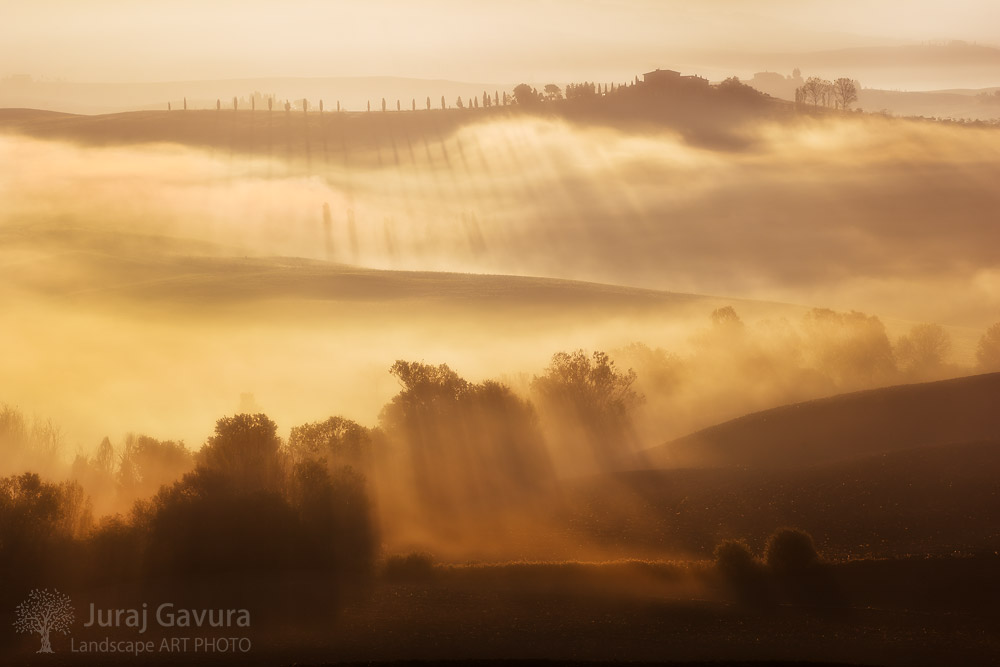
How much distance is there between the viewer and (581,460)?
103375 millimetres

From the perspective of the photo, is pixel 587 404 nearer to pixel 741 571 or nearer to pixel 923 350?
pixel 741 571

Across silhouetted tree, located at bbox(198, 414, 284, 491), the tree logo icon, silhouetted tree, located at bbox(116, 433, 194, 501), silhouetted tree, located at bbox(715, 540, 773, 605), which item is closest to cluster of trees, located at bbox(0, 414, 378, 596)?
silhouetted tree, located at bbox(198, 414, 284, 491)

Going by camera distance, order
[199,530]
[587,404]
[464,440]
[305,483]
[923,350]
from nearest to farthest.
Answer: [199,530], [305,483], [464,440], [587,404], [923,350]

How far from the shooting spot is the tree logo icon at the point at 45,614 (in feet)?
187

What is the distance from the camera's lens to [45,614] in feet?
192

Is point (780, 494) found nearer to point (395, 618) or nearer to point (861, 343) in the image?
point (395, 618)

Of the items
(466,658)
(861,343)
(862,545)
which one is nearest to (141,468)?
(466,658)

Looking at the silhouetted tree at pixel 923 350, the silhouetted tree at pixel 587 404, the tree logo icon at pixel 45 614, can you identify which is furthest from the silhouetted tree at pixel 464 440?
the silhouetted tree at pixel 923 350

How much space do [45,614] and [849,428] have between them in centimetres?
7265

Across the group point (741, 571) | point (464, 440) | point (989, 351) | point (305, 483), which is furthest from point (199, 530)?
point (989, 351)

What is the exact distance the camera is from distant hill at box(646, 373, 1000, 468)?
94562 mm

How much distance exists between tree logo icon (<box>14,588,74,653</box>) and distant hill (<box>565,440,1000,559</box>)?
36325mm

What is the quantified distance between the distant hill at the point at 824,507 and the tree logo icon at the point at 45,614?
119ft

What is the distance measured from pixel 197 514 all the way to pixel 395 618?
17.0 meters
